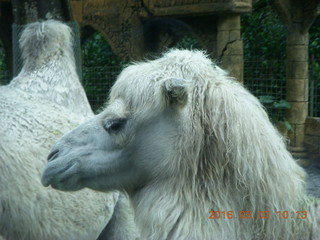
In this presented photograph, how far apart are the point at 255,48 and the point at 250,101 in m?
8.01

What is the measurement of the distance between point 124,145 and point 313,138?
6.22 meters

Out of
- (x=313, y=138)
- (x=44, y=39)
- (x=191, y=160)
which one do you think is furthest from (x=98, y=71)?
(x=191, y=160)

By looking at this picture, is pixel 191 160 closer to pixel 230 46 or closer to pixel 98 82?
pixel 230 46

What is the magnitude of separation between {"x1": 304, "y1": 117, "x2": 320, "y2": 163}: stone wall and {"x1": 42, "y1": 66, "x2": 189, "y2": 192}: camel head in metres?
6.12

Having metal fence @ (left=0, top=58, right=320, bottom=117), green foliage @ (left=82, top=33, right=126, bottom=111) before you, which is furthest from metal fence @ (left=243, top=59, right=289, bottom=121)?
green foliage @ (left=82, top=33, right=126, bottom=111)

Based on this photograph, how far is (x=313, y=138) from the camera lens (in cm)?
782

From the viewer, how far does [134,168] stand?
2.12 metres

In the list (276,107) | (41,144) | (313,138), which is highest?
(41,144)

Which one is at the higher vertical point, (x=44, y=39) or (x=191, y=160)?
(x=44, y=39)

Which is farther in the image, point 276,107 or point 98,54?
point 98,54

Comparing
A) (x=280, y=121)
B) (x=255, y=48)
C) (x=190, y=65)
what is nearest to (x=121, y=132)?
(x=190, y=65)

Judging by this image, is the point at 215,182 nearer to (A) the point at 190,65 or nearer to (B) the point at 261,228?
(B) the point at 261,228
